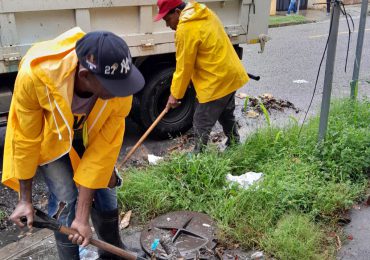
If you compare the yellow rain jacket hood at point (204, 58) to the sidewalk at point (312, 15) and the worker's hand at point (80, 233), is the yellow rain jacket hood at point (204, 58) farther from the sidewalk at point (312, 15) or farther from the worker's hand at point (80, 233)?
the sidewalk at point (312, 15)

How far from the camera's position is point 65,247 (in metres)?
2.50

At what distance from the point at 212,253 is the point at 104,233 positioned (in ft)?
2.40

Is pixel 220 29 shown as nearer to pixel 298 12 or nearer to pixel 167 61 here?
pixel 167 61

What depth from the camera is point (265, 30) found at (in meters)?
5.11

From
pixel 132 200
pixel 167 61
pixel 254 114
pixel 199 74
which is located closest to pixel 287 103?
pixel 254 114

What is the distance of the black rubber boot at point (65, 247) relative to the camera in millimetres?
2486

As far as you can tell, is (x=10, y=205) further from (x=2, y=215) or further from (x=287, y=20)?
(x=287, y=20)

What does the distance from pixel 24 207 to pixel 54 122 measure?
20.4 inches

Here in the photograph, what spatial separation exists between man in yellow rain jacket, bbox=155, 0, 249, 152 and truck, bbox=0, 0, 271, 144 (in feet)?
1.98

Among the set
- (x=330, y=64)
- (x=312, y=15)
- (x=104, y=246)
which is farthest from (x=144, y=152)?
(x=312, y=15)

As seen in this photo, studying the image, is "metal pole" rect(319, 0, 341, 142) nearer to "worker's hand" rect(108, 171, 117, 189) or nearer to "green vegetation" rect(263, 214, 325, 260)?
"green vegetation" rect(263, 214, 325, 260)

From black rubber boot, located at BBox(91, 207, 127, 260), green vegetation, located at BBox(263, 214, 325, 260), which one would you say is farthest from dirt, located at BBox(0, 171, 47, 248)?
green vegetation, located at BBox(263, 214, 325, 260)

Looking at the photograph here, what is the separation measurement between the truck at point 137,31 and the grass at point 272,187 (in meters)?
1.08

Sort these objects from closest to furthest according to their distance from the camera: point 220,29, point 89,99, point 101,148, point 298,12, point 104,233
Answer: point 89,99
point 101,148
point 104,233
point 220,29
point 298,12
